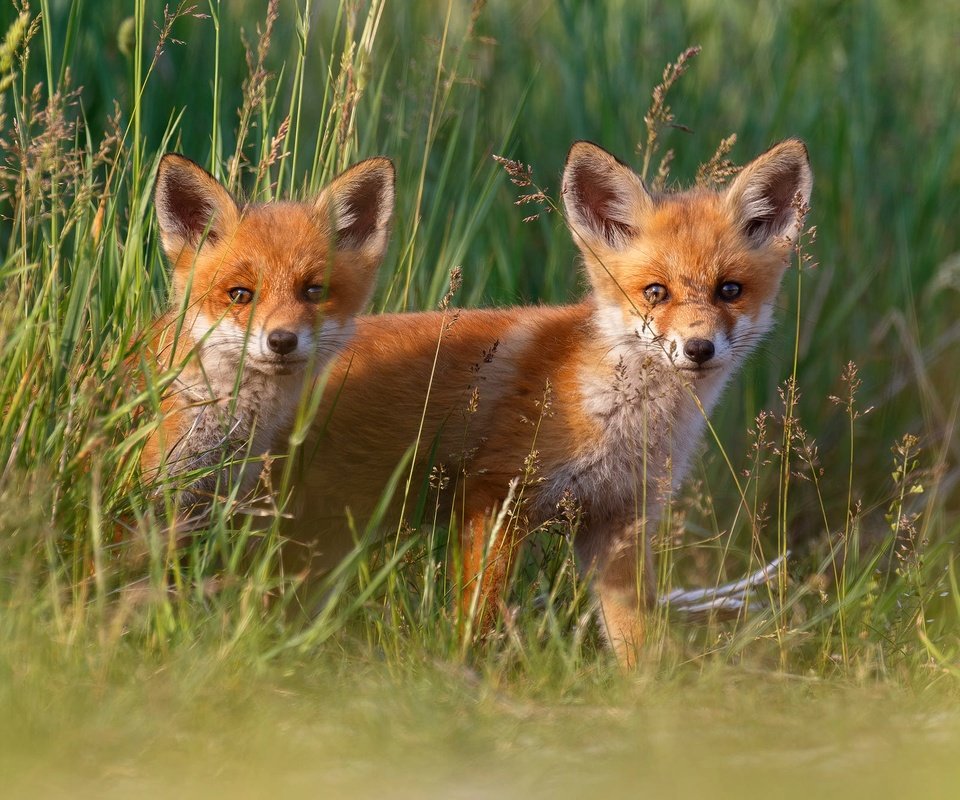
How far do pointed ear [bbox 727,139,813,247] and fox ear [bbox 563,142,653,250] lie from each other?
341 millimetres

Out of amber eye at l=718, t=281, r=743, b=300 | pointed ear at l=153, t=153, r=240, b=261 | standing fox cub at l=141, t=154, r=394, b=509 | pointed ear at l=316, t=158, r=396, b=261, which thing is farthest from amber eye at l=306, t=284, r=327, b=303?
amber eye at l=718, t=281, r=743, b=300

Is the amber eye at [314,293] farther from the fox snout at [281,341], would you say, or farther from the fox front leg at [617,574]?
the fox front leg at [617,574]

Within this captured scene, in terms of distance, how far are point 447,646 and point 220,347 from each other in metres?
1.25

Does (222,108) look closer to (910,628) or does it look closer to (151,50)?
(151,50)

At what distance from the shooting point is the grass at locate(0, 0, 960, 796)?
2.13 m

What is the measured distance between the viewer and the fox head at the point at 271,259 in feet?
11.4

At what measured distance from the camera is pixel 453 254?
445 centimetres

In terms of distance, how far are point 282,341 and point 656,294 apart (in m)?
1.24

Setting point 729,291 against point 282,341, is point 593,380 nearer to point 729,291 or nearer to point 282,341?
point 729,291

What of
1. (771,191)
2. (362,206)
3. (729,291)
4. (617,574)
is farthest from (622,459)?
(362,206)

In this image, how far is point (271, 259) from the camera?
3619mm

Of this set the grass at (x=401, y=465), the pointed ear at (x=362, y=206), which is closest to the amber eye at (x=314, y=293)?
the pointed ear at (x=362, y=206)

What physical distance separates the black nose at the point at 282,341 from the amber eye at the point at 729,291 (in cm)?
142

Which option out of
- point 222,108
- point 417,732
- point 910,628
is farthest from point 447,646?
point 222,108
